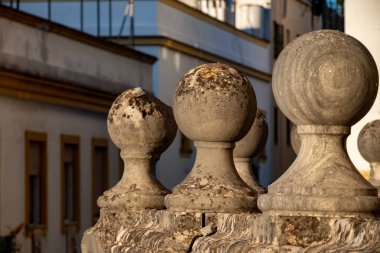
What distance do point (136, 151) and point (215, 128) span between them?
2289mm

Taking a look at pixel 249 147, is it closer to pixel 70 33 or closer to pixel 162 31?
pixel 70 33

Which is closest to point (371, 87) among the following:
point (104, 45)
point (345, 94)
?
point (345, 94)

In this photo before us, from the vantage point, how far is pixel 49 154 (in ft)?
94.7

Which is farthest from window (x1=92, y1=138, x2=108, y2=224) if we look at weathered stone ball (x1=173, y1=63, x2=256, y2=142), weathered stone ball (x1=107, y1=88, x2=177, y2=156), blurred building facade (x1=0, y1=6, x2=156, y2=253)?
weathered stone ball (x1=173, y1=63, x2=256, y2=142)

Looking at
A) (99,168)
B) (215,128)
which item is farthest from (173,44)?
(215,128)

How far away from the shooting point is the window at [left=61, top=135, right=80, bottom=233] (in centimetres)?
2992

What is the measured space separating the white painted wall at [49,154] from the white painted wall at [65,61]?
574 mm

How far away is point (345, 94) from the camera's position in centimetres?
762

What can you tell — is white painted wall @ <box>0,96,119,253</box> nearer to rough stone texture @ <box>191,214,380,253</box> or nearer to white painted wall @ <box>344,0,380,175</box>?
white painted wall @ <box>344,0,380,175</box>

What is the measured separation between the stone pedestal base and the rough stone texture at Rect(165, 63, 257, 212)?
0.12 metres

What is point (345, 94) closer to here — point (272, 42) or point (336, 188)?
point (336, 188)

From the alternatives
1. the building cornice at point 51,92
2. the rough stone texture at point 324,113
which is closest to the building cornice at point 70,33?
the building cornice at point 51,92

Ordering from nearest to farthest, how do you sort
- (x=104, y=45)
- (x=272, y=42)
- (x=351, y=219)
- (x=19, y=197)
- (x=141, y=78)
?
(x=351, y=219)
(x=19, y=197)
(x=104, y=45)
(x=141, y=78)
(x=272, y=42)

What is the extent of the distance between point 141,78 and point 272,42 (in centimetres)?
1663
